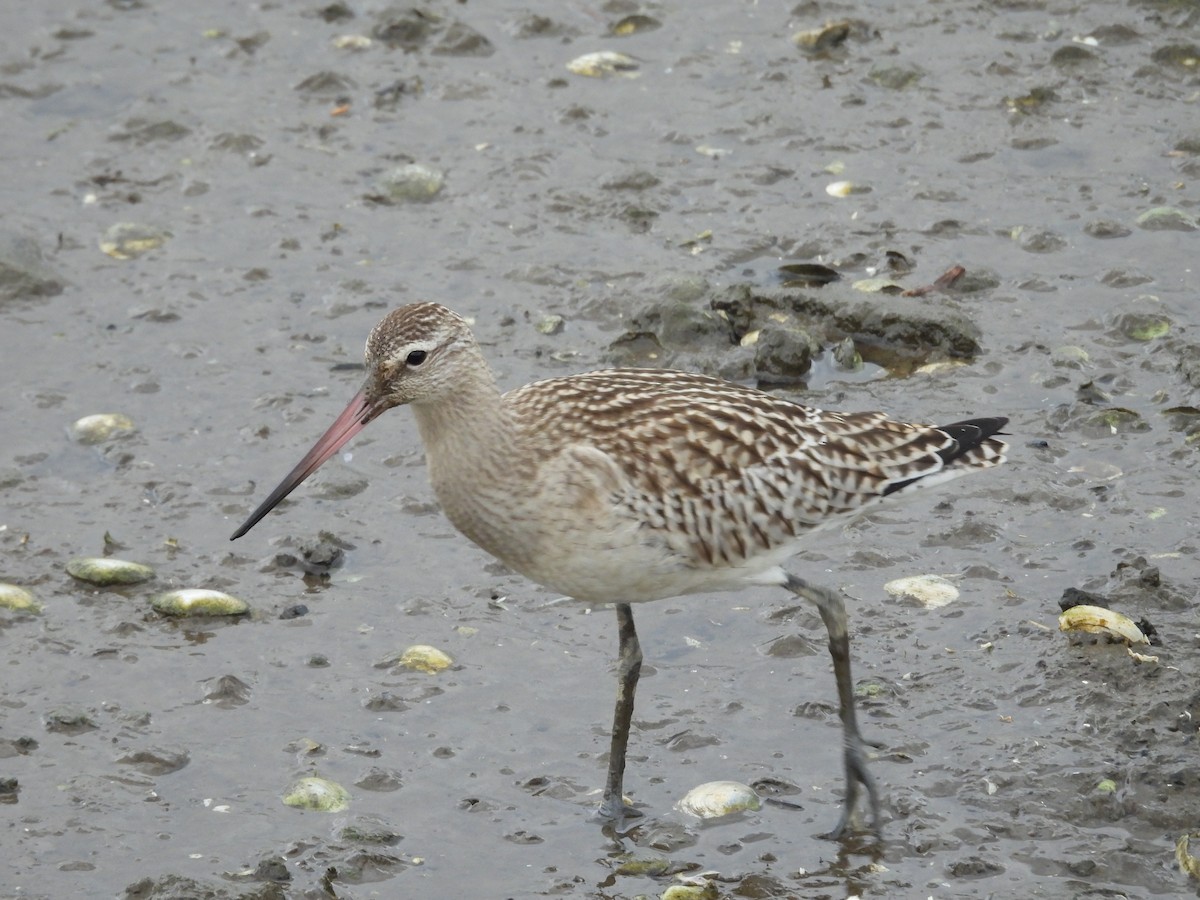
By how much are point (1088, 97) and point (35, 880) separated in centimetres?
791

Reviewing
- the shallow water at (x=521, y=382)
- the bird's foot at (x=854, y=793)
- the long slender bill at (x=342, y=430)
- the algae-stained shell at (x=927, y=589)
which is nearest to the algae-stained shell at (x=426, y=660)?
the shallow water at (x=521, y=382)

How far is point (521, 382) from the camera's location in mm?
9406

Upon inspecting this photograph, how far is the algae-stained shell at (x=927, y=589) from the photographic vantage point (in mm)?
7832

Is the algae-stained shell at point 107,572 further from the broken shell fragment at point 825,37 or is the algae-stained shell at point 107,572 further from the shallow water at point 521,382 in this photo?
the broken shell fragment at point 825,37

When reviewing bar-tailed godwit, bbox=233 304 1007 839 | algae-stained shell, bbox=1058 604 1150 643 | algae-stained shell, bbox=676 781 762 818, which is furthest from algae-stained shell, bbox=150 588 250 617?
algae-stained shell, bbox=1058 604 1150 643

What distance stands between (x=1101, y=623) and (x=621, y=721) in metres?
2.07

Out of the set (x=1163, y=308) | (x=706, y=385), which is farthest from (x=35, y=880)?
(x=1163, y=308)

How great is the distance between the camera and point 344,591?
824 cm

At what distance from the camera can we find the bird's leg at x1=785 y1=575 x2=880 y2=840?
22.0 ft

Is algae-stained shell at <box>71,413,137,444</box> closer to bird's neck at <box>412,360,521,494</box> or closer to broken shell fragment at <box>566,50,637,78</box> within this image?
bird's neck at <box>412,360,521,494</box>

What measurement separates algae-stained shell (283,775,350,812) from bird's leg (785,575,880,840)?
1889 mm

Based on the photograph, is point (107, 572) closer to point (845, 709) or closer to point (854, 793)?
point (845, 709)

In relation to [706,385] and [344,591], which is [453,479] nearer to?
[706,385]

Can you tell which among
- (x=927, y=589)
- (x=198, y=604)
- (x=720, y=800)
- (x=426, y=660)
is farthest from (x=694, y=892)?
(x=198, y=604)
